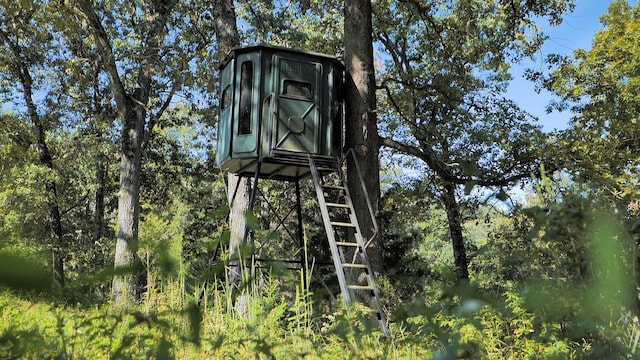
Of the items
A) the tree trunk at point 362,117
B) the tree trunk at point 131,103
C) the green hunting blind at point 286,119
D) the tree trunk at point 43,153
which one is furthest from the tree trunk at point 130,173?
the tree trunk at point 362,117

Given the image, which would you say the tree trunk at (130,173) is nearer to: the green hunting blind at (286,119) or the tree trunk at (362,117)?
the green hunting blind at (286,119)

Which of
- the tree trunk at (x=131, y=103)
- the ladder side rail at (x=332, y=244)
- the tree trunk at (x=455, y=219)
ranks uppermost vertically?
the tree trunk at (x=131, y=103)

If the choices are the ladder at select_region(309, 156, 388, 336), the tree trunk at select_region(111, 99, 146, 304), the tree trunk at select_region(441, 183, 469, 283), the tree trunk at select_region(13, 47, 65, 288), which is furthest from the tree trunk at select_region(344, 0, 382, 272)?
the tree trunk at select_region(13, 47, 65, 288)

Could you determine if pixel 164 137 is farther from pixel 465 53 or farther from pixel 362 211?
pixel 362 211

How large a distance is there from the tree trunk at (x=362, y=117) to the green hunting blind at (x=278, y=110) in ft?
1.00

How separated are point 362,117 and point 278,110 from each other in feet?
4.94

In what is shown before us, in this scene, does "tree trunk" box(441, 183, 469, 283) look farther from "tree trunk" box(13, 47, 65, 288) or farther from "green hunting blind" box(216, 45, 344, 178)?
"tree trunk" box(13, 47, 65, 288)

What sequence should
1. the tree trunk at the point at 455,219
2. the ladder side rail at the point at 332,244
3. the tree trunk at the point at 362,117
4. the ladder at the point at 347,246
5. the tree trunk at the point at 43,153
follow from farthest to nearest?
the tree trunk at the point at 43,153 < the tree trunk at the point at 455,219 < the tree trunk at the point at 362,117 < the ladder at the point at 347,246 < the ladder side rail at the point at 332,244

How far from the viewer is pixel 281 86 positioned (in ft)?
26.0

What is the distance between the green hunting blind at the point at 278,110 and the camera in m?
7.73

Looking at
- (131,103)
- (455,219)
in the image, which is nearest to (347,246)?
(455,219)

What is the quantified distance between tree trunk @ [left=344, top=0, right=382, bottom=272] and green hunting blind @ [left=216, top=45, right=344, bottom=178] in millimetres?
304

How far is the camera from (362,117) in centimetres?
854

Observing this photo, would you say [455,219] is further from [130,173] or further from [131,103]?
[131,103]
